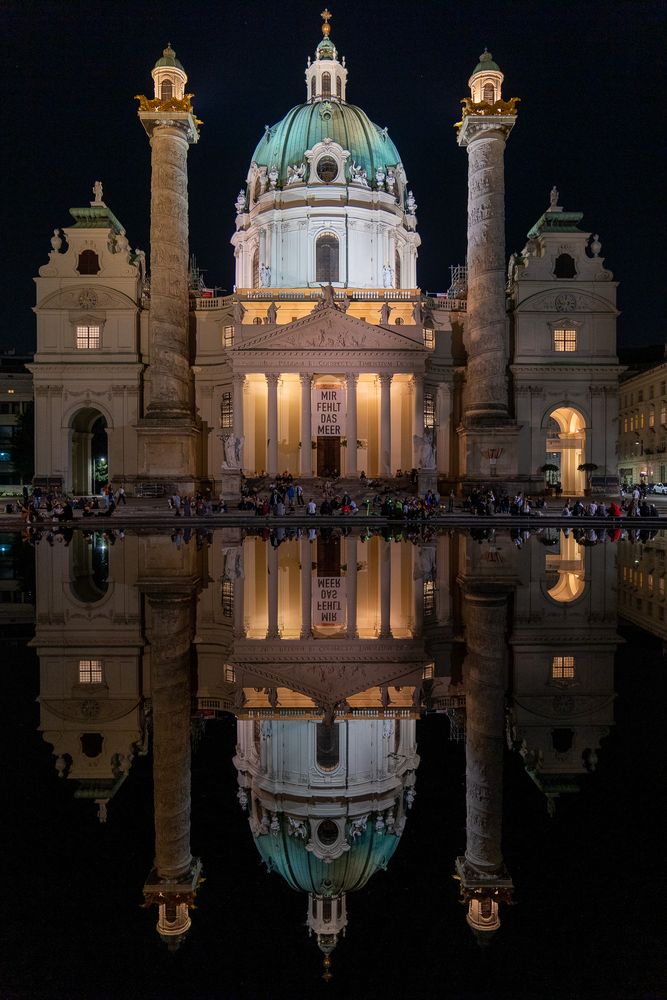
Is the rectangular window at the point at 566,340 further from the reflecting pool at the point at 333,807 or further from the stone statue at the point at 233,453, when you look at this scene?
the reflecting pool at the point at 333,807

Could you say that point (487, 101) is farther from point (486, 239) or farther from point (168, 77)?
point (168, 77)

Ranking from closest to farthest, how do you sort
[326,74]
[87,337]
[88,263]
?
[87,337] → [88,263] → [326,74]

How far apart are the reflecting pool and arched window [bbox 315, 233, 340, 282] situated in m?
52.1

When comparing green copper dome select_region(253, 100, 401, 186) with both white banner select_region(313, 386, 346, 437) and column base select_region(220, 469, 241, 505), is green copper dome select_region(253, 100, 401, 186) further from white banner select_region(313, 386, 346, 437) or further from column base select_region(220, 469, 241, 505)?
column base select_region(220, 469, 241, 505)

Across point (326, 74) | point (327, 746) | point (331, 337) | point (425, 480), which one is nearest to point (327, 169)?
point (326, 74)

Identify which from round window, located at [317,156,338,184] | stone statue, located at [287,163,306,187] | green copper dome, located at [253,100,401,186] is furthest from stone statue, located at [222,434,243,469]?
green copper dome, located at [253,100,401,186]

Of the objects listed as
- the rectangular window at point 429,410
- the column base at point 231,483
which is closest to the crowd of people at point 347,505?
the column base at point 231,483

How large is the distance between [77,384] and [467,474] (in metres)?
29.1

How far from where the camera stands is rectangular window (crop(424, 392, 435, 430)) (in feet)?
178

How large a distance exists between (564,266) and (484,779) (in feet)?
184

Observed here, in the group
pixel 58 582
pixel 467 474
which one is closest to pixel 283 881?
pixel 58 582

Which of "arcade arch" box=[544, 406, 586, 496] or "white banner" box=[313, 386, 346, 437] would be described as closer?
"white banner" box=[313, 386, 346, 437]

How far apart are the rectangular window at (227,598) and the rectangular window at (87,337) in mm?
43258

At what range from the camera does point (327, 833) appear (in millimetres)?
4797
